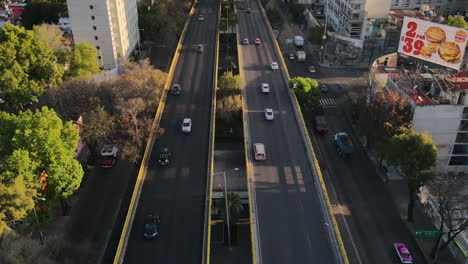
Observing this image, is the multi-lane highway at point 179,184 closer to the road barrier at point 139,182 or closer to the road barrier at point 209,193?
the road barrier at point 139,182

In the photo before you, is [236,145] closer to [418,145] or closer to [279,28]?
[418,145]

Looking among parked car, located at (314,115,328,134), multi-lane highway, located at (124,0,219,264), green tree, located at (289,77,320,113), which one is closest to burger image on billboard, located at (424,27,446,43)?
green tree, located at (289,77,320,113)

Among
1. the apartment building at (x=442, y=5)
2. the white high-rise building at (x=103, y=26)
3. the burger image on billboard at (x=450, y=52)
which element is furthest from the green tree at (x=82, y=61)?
the apartment building at (x=442, y=5)

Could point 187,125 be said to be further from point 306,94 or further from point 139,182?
point 306,94

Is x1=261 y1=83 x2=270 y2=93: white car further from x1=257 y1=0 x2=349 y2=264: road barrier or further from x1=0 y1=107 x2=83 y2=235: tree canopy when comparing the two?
x1=0 y1=107 x2=83 y2=235: tree canopy

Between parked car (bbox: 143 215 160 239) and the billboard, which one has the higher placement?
the billboard

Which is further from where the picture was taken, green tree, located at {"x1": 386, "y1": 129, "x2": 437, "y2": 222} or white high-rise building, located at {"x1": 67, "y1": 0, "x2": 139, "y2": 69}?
white high-rise building, located at {"x1": 67, "y1": 0, "x2": 139, "y2": 69}

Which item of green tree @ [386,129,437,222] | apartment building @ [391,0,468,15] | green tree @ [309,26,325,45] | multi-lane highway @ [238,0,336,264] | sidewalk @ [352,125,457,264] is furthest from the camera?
apartment building @ [391,0,468,15]

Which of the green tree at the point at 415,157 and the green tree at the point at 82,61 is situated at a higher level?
the green tree at the point at 82,61
